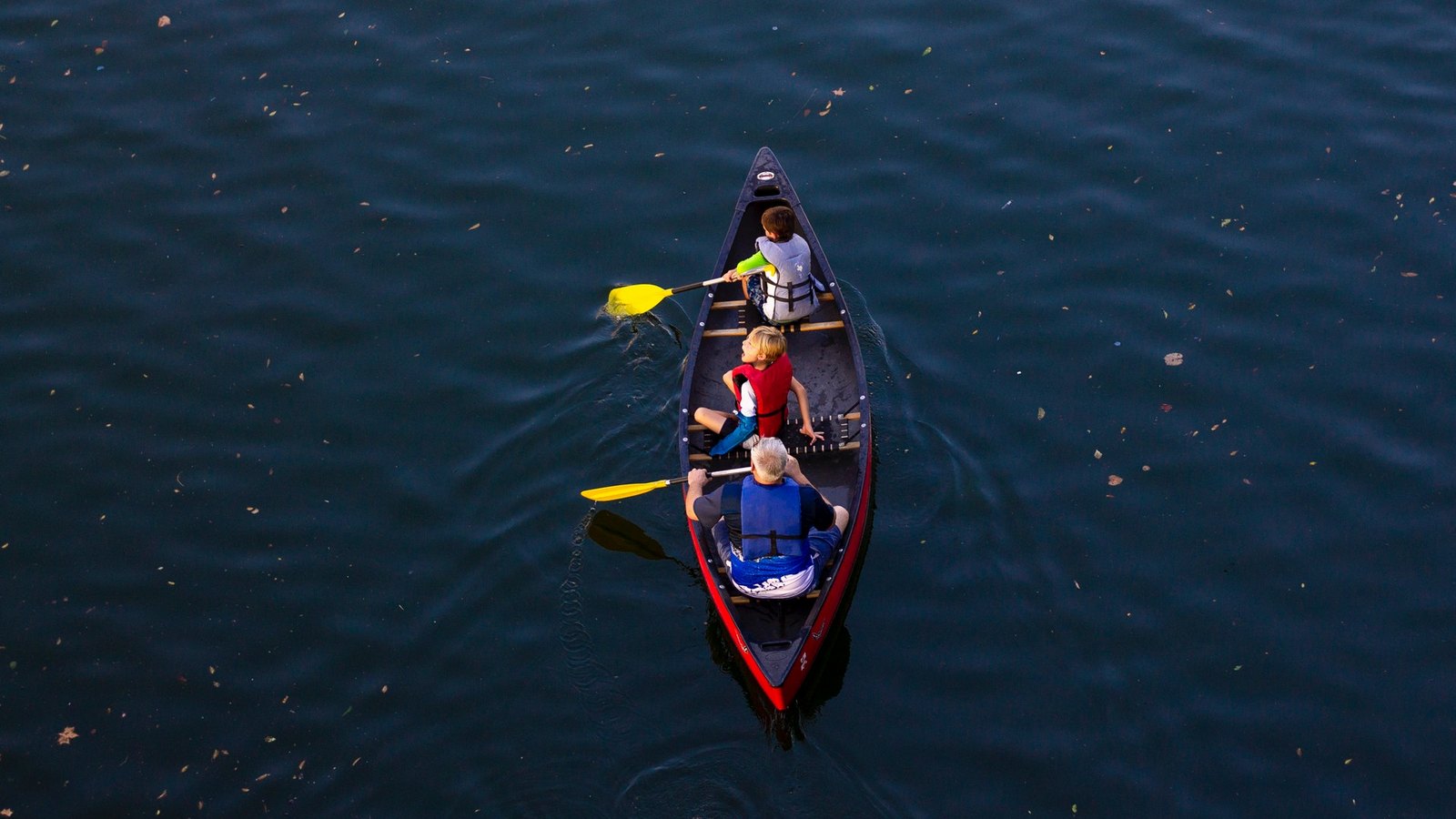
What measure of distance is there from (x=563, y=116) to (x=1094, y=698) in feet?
37.6

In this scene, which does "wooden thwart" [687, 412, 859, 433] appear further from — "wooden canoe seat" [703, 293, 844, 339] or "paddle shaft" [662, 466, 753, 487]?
"wooden canoe seat" [703, 293, 844, 339]

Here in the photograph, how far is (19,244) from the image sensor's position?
55.7 ft

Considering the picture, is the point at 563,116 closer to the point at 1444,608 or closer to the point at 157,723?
the point at 157,723

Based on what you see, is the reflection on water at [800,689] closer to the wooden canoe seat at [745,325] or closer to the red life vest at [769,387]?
the red life vest at [769,387]

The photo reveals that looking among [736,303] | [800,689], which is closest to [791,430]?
[736,303]

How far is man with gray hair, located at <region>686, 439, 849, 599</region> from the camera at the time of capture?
11.2 m

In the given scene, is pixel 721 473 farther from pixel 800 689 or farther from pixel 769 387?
pixel 800 689

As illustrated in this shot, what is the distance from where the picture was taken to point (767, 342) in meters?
12.8

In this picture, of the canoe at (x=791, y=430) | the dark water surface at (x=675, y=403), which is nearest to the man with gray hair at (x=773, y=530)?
the canoe at (x=791, y=430)

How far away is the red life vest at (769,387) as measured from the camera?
13.0 metres

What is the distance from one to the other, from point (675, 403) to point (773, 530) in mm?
3866

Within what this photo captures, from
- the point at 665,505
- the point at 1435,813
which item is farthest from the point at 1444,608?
the point at 665,505

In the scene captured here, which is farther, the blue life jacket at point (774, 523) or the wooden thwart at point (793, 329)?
the wooden thwart at point (793, 329)

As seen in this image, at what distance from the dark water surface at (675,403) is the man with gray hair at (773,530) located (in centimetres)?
115
